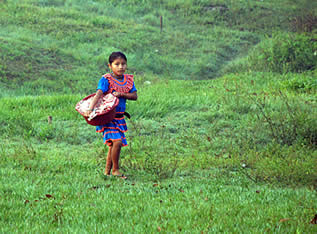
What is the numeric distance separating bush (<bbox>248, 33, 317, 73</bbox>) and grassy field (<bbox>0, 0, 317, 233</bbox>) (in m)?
0.04

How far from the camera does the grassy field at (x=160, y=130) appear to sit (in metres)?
3.93

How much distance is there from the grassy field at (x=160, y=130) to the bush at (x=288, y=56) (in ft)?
0.15

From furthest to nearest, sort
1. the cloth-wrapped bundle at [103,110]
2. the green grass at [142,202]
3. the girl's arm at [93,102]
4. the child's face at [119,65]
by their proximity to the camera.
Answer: the child's face at [119,65]
the girl's arm at [93,102]
the cloth-wrapped bundle at [103,110]
the green grass at [142,202]

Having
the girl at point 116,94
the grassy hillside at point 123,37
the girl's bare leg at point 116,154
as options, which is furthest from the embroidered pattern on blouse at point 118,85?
the grassy hillside at point 123,37

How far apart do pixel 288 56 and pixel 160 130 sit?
7.65 m

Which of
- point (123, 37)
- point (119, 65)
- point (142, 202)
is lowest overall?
point (123, 37)

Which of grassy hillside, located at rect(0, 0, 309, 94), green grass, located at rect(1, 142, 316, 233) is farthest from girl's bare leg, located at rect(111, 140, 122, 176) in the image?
grassy hillside, located at rect(0, 0, 309, 94)

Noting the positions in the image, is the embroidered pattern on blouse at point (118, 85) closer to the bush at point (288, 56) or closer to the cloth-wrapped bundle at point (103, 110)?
the cloth-wrapped bundle at point (103, 110)

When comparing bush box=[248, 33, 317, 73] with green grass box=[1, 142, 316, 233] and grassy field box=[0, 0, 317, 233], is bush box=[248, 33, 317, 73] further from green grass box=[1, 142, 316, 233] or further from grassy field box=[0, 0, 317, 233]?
green grass box=[1, 142, 316, 233]

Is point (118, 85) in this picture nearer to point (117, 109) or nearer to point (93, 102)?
point (117, 109)

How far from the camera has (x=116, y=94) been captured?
17.9ft

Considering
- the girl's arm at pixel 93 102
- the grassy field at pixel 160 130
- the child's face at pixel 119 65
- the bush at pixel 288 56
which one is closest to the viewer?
the grassy field at pixel 160 130

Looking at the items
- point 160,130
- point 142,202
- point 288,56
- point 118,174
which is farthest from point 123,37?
point 142,202

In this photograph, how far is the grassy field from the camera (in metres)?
3.93
